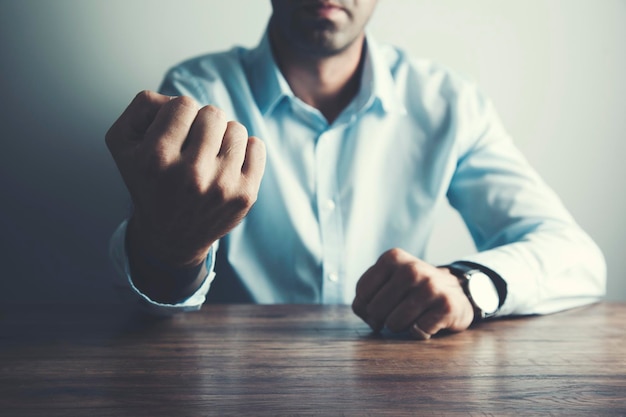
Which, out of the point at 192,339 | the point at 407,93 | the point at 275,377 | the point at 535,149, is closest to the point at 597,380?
the point at 275,377

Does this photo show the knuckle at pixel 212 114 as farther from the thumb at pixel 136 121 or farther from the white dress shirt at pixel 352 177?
the white dress shirt at pixel 352 177

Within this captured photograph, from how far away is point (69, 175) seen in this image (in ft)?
4.96

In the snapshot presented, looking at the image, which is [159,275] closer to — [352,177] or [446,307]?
[446,307]

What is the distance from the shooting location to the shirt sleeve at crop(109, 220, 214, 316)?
90 centimetres

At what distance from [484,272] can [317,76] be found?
24.5 inches

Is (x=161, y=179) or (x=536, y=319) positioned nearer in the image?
(x=161, y=179)

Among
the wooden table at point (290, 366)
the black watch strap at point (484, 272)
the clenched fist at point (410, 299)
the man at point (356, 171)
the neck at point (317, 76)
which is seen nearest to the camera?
the wooden table at point (290, 366)

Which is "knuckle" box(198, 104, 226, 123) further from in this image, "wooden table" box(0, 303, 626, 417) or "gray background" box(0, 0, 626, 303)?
"gray background" box(0, 0, 626, 303)

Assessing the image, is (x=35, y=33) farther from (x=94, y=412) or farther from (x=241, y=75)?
(x=94, y=412)

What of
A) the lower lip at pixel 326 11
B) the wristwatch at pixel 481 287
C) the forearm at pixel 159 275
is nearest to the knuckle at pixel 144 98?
the forearm at pixel 159 275

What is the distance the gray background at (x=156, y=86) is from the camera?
148 centimetres

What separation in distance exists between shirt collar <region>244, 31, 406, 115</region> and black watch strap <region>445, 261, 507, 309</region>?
0.49 metres

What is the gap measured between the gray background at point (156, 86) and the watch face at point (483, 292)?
0.64 metres

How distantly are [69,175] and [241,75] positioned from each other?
482 millimetres
